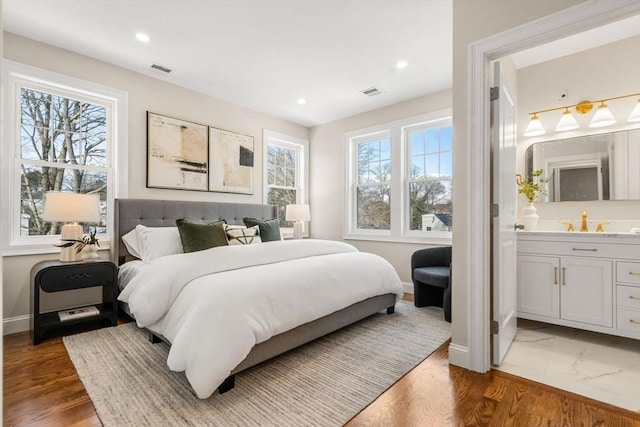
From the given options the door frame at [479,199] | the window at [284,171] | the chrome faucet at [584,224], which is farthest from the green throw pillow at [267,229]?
the chrome faucet at [584,224]

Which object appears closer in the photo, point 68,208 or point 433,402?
point 433,402

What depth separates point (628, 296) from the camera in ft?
8.46

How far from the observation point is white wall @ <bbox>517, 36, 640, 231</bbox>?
9.98 feet

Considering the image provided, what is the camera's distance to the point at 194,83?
3994 mm

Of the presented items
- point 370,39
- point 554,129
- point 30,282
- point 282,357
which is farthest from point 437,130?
point 30,282

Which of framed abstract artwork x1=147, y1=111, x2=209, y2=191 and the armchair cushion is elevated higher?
framed abstract artwork x1=147, y1=111, x2=209, y2=191

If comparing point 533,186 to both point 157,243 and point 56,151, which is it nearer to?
point 157,243

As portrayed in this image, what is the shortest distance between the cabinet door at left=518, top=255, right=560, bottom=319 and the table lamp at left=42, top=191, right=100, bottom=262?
3877mm

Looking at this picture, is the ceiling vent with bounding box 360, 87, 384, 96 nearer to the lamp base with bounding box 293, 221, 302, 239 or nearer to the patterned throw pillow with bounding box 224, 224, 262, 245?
the lamp base with bounding box 293, 221, 302, 239

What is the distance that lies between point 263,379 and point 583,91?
12.7ft

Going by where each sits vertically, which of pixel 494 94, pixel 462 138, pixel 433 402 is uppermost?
pixel 494 94

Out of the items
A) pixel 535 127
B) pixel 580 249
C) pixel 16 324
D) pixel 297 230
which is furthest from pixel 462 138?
pixel 16 324

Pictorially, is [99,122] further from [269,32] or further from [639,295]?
[639,295]

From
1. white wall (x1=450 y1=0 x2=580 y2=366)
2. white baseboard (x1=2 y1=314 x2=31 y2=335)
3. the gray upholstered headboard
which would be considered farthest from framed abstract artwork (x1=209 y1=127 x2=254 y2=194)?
white wall (x1=450 y1=0 x2=580 y2=366)
